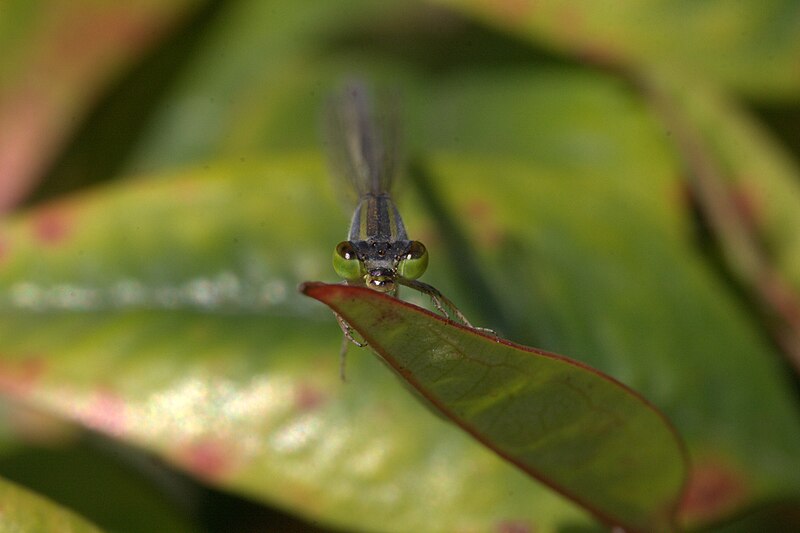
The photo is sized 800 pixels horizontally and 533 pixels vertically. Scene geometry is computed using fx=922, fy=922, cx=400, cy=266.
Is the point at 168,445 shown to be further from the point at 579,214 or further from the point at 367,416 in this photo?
the point at 579,214

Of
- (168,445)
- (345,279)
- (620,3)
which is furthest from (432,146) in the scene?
(168,445)

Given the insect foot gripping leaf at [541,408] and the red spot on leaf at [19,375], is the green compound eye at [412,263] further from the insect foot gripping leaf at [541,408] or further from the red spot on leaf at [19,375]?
the red spot on leaf at [19,375]

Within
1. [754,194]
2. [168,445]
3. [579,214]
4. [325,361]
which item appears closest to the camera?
[168,445]

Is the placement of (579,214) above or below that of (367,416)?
above

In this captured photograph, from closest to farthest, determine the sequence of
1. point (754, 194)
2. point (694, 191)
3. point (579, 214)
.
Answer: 1. point (579, 214)
2. point (754, 194)
3. point (694, 191)

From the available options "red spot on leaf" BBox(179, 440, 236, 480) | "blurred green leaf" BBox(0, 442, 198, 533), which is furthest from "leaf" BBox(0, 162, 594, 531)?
"blurred green leaf" BBox(0, 442, 198, 533)

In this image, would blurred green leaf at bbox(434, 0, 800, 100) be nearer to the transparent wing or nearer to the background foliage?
the background foliage

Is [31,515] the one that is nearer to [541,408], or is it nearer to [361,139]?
[541,408]
